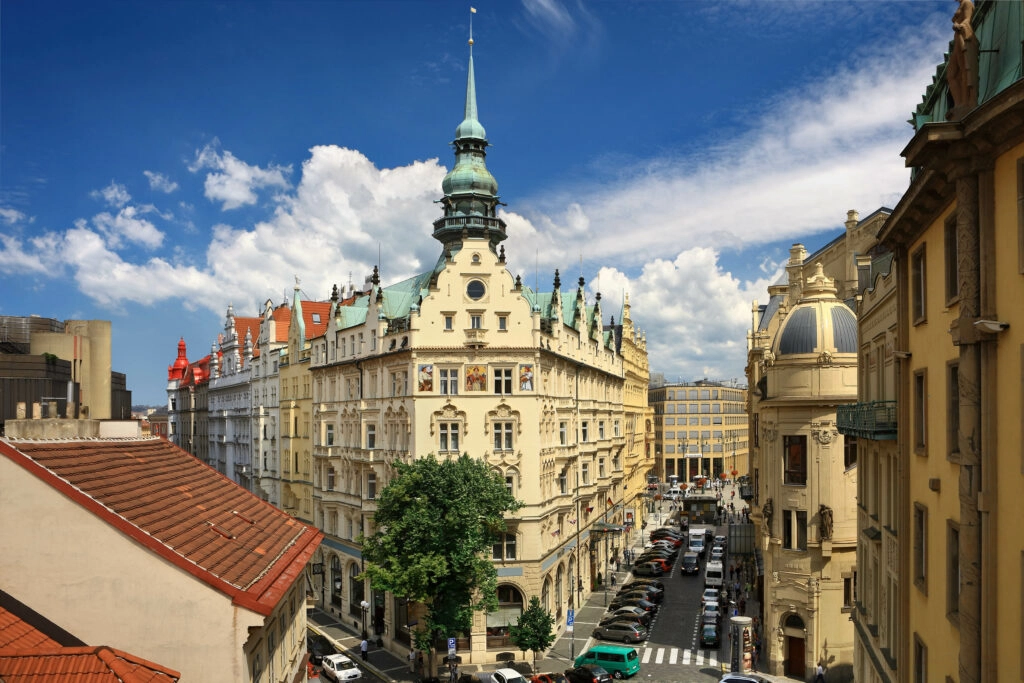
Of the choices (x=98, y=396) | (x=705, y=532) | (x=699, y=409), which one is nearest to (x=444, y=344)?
(x=98, y=396)

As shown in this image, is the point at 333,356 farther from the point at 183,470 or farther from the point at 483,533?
→ the point at 183,470

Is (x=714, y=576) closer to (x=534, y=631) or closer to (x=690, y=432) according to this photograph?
(x=534, y=631)

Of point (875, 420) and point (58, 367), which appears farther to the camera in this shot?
point (58, 367)

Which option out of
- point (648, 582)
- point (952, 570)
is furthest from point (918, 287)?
point (648, 582)

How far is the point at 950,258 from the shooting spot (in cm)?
1630

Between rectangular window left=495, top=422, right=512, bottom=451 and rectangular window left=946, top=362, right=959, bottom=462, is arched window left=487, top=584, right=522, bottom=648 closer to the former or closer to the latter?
rectangular window left=495, top=422, right=512, bottom=451

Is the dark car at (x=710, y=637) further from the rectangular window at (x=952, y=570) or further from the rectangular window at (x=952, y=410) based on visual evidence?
the rectangular window at (x=952, y=410)

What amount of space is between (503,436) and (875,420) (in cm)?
2978

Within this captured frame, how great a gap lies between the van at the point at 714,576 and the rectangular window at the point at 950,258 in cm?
5382

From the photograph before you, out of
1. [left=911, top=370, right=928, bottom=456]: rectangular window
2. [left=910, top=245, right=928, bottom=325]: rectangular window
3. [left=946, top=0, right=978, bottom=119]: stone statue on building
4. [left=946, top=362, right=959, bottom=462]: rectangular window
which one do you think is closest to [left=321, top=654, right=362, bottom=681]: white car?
[left=911, top=370, right=928, bottom=456]: rectangular window

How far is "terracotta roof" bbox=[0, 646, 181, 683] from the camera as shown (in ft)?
46.9

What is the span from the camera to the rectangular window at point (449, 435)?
166 ft

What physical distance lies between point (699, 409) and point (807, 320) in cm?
13052

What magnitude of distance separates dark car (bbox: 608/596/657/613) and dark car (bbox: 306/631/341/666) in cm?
2035
